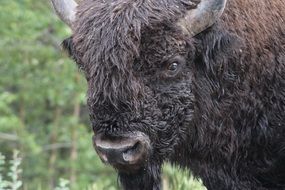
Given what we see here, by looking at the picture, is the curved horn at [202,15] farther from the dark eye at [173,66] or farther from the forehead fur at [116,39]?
the dark eye at [173,66]

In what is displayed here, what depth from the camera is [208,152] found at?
643cm

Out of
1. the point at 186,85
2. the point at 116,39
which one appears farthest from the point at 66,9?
the point at 186,85

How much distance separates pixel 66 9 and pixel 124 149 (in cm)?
125

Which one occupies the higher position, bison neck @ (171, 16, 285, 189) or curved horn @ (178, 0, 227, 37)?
curved horn @ (178, 0, 227, 37)

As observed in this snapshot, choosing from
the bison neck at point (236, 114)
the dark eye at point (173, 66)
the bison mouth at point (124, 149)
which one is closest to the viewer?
the bison mouth at point (124, 149)

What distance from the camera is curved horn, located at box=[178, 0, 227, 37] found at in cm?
595

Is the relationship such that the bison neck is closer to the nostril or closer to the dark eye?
the dark eye

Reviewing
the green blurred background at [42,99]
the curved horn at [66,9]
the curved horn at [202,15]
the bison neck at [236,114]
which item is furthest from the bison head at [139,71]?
the green blurred background at [42,99]

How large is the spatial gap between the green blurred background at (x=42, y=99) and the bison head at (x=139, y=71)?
8.62m

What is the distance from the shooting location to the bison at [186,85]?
18.8 feet

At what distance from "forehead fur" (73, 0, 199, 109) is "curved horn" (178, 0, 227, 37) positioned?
67 mm

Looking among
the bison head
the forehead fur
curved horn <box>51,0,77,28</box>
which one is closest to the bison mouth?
the bison head

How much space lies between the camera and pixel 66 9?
643 centimetres

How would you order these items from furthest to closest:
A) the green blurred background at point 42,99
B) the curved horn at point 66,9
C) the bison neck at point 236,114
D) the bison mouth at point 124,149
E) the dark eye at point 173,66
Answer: the green blurred background at point 42,99 < the curved horn at point 66,9 < the bison neck at point 236,114 < the dark eye at point 173,66 < the bison mouth at point 124,149
